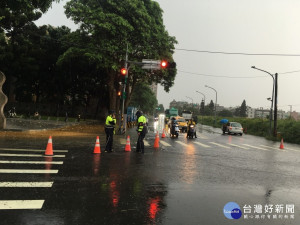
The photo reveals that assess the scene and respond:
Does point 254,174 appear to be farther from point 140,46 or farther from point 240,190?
point 140,46

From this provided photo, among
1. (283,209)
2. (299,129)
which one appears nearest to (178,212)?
(283,209)

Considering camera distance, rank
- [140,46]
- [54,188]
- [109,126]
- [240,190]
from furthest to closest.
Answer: [140,46]
[109,126]
[240,190]
[54,188]

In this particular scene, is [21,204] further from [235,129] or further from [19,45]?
[19,45]

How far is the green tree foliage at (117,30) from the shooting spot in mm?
29828

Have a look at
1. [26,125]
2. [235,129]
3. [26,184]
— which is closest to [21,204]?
[26,184]

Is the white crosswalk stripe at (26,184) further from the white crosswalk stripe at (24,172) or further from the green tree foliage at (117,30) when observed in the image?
the green tree foliage at (117,30)

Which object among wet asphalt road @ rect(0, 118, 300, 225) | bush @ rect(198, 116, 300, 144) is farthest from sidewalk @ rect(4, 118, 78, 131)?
bush @ rect(198, 116, 300, 144)

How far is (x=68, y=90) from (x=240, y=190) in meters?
46.4

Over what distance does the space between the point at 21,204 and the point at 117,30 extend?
1062 inches

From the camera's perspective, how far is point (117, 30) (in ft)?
99.0

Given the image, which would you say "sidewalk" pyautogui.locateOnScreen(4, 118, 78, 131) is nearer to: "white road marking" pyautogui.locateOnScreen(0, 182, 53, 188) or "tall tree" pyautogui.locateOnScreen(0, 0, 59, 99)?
"white road marking" pyautogui.locateOnScreen(0, 182, 53, 188)

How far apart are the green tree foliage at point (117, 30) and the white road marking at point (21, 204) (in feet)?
83.3

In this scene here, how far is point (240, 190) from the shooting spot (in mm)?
7012

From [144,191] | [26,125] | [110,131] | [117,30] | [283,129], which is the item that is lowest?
[144,191]
